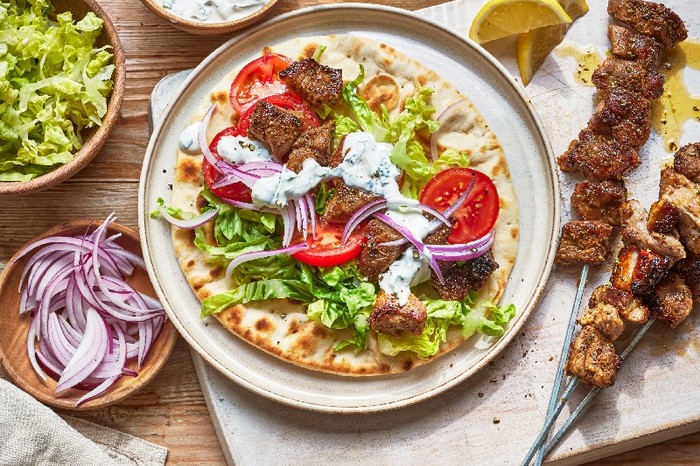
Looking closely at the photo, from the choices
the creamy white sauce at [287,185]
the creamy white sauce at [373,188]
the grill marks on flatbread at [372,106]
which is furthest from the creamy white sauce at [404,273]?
the creamy white sauce at [287,185]

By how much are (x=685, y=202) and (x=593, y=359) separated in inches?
46.3

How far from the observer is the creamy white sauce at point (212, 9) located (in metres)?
5.82

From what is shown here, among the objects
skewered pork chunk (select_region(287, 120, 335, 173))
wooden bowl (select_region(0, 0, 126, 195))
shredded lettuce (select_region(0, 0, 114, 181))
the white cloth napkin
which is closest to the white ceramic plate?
wooden bowl (select_region(0, 0, 126, 195))

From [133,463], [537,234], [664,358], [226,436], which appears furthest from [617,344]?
[133,463]

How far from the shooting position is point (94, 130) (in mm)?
5918

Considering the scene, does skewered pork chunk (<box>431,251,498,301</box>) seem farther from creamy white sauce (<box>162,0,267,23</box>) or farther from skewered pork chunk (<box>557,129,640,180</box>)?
creamy white sauce (<box>162,0,267,23</box>)

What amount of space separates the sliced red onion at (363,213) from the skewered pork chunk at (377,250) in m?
0.06

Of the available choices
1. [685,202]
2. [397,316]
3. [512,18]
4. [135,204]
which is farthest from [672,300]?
[135,204]

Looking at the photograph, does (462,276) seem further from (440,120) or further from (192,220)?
(192,220)

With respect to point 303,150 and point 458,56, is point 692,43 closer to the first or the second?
point 458,56

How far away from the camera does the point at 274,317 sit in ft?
18.0

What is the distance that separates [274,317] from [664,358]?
2612 mm

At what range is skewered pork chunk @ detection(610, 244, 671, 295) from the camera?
5.37 metres

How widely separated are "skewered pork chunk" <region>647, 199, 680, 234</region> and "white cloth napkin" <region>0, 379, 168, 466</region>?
144 inches
